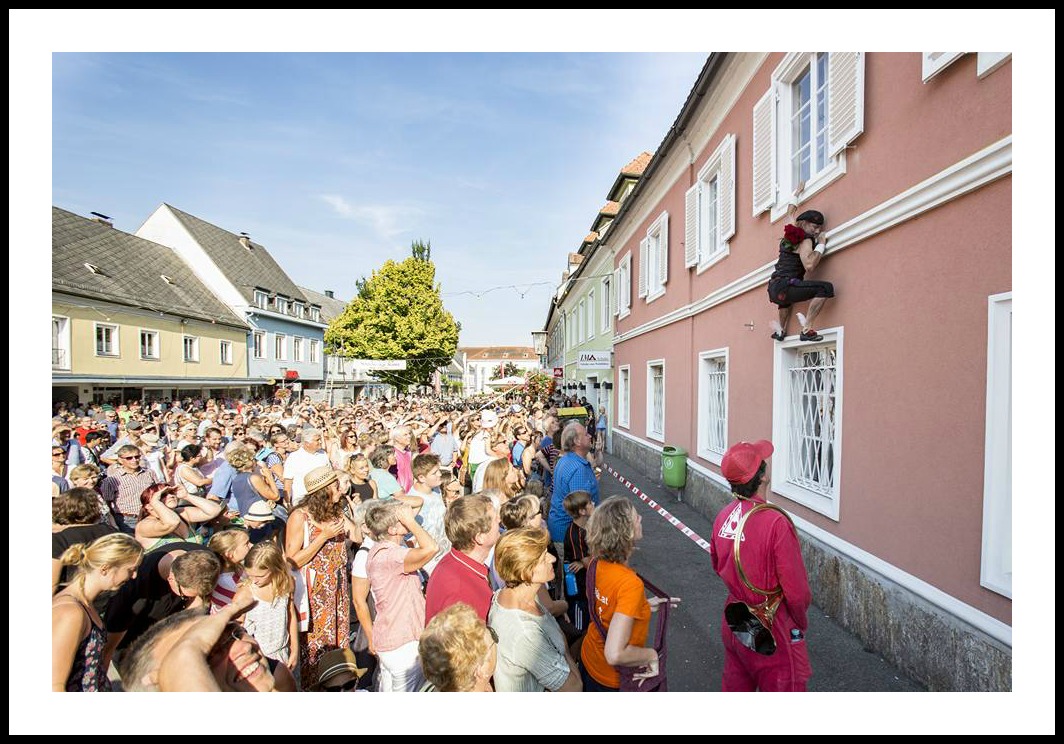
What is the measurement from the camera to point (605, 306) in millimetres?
18031

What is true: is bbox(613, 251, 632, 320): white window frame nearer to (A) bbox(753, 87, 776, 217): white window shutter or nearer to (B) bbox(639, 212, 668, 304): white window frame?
(B) bbox(639, 212, 668, 304): white window frame

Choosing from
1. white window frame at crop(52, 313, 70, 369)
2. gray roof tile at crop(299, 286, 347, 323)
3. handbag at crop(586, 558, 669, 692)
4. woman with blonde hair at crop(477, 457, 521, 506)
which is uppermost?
gray roof tile at crop(299, 286, 347, 323)

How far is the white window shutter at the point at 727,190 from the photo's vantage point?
693 centimetres

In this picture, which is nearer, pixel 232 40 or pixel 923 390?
pixel 232 40

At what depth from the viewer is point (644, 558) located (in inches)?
239

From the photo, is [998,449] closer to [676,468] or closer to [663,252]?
[676,468]

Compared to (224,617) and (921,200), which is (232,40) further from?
(921,200)

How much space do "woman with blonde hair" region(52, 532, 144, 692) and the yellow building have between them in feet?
4.28

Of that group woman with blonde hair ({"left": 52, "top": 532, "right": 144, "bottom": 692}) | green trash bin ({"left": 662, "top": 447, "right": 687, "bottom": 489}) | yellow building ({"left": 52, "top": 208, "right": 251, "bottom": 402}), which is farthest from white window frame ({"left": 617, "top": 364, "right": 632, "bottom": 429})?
woman with blonde hair ({"left": 52, "top": 532, "right": 144, "bottom": 692})

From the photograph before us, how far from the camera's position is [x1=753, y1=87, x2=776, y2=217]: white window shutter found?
569 centimetres

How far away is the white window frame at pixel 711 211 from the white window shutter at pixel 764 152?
770mm

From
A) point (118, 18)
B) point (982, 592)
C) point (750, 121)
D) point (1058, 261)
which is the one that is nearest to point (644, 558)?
point (982, 592)

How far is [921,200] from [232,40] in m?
4.14

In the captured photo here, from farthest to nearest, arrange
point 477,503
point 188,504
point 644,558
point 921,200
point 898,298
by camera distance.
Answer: point 644,558 → point 188,504 → point 898,298 → point 921,200 → point 477,503
